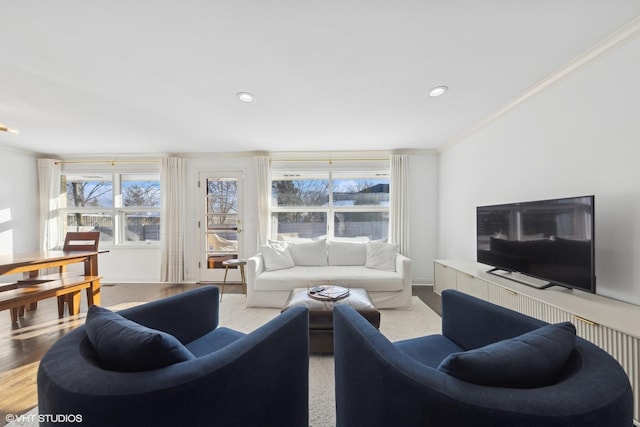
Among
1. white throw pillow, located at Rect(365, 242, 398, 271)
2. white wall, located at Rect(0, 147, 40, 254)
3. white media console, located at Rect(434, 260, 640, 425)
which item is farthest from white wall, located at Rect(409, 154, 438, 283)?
white wall, located at Rect(0, 147, 40, 254)

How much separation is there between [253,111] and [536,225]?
9.56 ft

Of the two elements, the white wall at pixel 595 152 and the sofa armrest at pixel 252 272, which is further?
the sofa armrest at pixel 252 272

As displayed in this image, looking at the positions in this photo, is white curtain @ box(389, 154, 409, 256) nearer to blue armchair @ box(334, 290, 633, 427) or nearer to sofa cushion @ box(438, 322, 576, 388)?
blue armchair @ box(334, 290, 633, 427)

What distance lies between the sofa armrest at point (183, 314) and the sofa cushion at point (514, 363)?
147 centimetres

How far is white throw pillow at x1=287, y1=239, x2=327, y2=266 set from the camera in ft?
12.1

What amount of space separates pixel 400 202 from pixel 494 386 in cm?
363

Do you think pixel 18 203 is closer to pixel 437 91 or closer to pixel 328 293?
pixel 328 293

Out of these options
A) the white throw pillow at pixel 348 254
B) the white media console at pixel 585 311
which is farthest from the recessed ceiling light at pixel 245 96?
the white media console at pixel 585 311

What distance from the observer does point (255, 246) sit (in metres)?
4.29

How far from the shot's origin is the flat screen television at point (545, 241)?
1673mm

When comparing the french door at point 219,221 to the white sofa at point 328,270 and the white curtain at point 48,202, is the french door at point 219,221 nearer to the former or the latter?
the white sofa at point 328,270

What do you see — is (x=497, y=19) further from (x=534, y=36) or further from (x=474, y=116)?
(x=474, y=116)

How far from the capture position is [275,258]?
11.4 ft

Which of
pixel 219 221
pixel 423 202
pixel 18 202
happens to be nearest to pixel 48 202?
pixel 18 202
